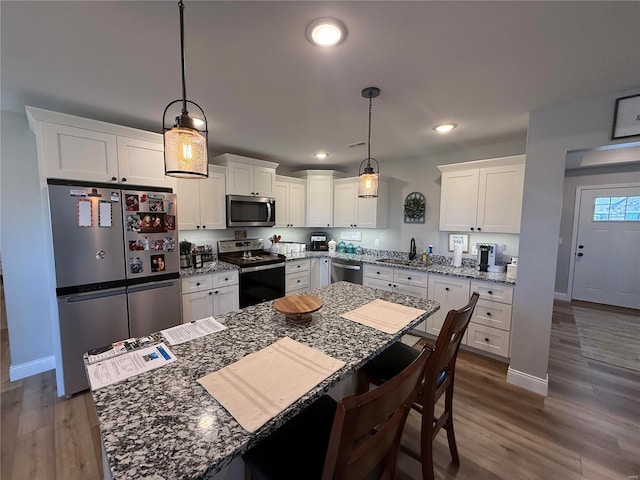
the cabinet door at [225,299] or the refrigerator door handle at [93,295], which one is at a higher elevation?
the refrigerator door handle at [93,295]

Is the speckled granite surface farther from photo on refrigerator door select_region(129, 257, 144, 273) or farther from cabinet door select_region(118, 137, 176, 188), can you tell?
cabinet door select_region(118, 137, 176, 188)

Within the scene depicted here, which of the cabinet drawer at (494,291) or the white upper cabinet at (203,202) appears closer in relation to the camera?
the cabinet drawer at (494,291)

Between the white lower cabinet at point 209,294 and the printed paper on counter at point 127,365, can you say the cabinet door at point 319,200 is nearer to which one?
the white lower cabinet at point 209,294

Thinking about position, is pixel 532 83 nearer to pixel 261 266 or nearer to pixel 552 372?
pixel 552 372

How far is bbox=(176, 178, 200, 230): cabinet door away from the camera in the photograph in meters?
3.14

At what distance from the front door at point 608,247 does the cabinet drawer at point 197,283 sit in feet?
20.6

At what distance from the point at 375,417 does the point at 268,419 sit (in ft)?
1.06

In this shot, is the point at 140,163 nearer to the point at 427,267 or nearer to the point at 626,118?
the point at 427,267

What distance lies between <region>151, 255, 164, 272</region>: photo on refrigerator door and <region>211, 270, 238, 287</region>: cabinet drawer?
59cm

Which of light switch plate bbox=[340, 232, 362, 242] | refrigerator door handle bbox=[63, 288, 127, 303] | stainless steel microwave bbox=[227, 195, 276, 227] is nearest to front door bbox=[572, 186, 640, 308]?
light switch plate bbox=[340, 232, 362, 242]

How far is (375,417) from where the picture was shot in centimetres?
75

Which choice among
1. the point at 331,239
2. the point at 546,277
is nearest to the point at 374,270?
the point at 331,239

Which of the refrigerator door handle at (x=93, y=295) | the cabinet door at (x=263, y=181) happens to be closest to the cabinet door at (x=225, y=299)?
the refrigerator door handle at (x=93, y=295)

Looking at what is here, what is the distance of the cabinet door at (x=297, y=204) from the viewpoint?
4.43 m
